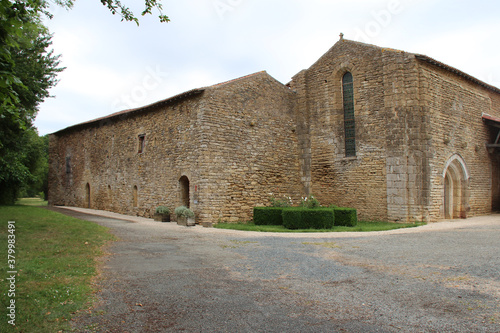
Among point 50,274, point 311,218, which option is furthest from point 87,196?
point 50,274

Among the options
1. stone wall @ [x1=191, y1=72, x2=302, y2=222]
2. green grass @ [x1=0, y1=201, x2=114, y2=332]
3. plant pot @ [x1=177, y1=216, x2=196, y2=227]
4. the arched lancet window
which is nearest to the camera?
green grass @ [x1=0, y1=201, x2=114, y2=332]

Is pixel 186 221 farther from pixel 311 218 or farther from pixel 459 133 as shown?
pixel 459 133

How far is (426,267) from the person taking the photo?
673cm

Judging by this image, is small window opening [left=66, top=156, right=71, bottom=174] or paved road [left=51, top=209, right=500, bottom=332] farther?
small window opening [left=66, top=156, right=71, bottom=174]

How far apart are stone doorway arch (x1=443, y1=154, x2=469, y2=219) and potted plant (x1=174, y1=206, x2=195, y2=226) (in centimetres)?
1183

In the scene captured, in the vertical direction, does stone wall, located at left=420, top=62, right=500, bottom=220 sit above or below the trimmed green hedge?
above

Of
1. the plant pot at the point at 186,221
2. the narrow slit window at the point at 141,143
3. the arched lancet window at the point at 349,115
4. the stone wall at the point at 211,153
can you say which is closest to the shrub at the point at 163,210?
the stone wall at the point at 211,153

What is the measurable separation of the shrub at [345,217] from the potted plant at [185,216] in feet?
19.6

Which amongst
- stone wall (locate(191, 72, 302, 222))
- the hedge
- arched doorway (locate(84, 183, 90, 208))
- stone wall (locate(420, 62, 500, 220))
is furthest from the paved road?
arched doorway (locate(84, 183, 90, 208))

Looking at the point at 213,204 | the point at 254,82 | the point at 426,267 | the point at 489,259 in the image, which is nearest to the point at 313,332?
the point at 426,267

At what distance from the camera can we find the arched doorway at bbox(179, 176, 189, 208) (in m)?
16.4

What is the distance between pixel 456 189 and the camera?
17125 mm

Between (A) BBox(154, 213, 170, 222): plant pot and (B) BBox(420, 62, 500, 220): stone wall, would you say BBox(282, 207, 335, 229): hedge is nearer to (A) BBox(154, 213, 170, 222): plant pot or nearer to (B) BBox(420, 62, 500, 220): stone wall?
(B) BBox(420, 62, 500, 220): stone wall

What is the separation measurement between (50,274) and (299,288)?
13.1ft
